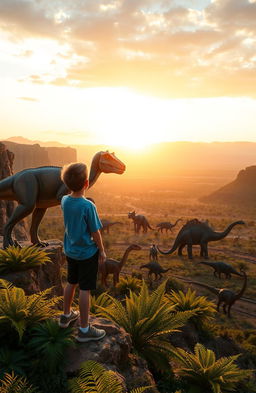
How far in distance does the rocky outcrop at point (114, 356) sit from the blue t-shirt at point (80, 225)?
1.00 m

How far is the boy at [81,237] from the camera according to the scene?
3.18 m

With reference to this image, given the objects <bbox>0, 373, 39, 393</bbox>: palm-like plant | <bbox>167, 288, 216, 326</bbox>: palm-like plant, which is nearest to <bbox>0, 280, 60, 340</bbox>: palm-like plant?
<bbox>0, 373, 39, 393</bbox>: palm-like plant

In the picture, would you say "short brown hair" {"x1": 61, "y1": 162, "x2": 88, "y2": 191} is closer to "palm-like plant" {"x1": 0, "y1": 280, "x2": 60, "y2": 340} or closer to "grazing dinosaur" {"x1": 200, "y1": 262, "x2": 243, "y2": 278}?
"palm-like plant" {"x1": 0, "y1": 280, "x2": 60, "y2": 340}

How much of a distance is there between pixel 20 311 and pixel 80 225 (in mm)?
1172

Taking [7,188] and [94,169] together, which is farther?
[94,169]

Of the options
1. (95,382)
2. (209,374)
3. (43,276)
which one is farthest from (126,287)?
(95,382)

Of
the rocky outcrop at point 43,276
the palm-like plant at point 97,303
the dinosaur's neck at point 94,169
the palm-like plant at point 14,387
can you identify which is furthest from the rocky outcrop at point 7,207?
the palm-like plant at point 14,387

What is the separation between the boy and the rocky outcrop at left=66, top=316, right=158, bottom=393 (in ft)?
0.44

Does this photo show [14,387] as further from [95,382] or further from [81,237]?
[81,237]

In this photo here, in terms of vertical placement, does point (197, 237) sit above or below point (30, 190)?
below

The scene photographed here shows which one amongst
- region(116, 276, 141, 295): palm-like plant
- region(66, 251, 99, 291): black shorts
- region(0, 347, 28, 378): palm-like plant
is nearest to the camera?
region(0, 347, 28, 378): palm-like plant

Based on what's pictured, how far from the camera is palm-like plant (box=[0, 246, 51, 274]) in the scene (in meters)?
5.16

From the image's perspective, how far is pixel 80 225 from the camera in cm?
323

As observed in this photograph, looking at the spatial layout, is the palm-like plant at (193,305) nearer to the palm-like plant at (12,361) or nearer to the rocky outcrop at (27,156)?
the palm-like plant at (12,361)
